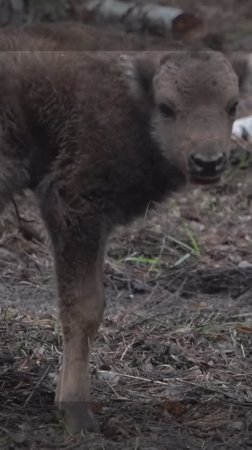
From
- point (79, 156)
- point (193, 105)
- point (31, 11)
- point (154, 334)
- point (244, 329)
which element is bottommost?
point (244, 329)

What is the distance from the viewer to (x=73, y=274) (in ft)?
13.6

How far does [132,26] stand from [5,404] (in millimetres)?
3149

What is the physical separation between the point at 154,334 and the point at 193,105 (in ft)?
8.23

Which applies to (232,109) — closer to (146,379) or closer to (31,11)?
(146,379)

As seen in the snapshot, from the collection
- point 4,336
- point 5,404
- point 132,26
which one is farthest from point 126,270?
point 132,26

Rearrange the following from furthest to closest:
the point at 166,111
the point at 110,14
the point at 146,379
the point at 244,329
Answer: the point at 244,329 < the point at 146,379 < the point at 166,111 < the point at 110,14

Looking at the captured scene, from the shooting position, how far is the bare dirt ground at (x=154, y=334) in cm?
404

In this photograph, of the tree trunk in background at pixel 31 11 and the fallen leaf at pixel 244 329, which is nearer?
the tree trunk in background at pixel 31 11

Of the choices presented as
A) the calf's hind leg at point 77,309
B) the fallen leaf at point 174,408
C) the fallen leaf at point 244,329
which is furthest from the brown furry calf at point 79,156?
the fallen leaf at point 244,329

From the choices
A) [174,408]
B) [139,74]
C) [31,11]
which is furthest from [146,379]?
[31,11]

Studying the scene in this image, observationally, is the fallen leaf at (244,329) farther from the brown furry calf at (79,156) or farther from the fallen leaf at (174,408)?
the brown furry calf at (79,156)

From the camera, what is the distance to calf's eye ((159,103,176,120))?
373 centimetres

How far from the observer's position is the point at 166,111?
12.5 ft

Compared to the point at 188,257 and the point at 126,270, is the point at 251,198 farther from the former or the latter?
the point at 126,270
